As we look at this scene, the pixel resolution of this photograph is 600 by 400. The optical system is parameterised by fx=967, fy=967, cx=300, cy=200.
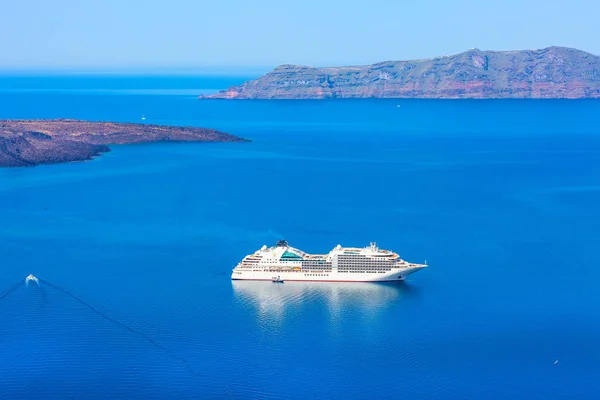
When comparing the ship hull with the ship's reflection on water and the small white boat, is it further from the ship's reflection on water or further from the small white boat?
the small white boat

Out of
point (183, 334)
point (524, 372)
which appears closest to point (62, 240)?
point (183, 334)

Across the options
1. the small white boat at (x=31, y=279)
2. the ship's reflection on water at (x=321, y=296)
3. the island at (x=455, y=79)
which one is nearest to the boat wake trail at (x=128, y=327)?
the small white boat at (x=31, y=279)

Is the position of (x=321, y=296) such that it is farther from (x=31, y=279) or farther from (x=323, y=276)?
(x=31, y=279)

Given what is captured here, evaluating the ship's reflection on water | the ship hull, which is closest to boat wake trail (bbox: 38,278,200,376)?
the ship's reflection on water

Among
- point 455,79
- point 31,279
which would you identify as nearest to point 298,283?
point 31,279

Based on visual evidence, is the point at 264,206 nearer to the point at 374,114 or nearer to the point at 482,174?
the point at 482,174

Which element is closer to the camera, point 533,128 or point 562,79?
point 533,128
